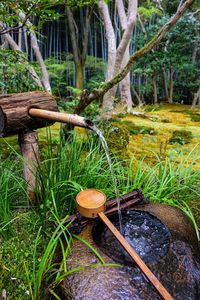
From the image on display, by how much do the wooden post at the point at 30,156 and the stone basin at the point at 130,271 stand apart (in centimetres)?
61

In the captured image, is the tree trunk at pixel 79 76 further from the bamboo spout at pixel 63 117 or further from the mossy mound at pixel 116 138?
the bamboo spout at pixel 63 117

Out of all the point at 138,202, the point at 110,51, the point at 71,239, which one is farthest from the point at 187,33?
the point at 71,239

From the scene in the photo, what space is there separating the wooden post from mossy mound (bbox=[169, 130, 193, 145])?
2.31m

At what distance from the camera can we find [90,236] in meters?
1.68

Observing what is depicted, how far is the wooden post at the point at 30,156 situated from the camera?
209cm

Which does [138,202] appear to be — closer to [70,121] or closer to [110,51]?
[70,121]

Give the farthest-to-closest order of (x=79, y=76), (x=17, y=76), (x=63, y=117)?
(x=79, y=76) → (x=17, y=76) → (x=63, y=117)

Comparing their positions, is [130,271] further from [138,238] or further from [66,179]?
[66,179]

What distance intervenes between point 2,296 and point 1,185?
839 millimetres

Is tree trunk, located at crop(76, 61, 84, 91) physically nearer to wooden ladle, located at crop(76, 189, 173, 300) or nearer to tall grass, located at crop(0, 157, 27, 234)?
tall grass, located at crop(0, 157, 27, 234)

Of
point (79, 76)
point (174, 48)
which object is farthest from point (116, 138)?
Result: point (79, 76)

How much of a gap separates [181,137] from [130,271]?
298cm

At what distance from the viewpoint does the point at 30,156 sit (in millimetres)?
2107

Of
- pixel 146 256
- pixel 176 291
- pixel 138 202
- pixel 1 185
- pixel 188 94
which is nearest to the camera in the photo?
pixel 176 291
